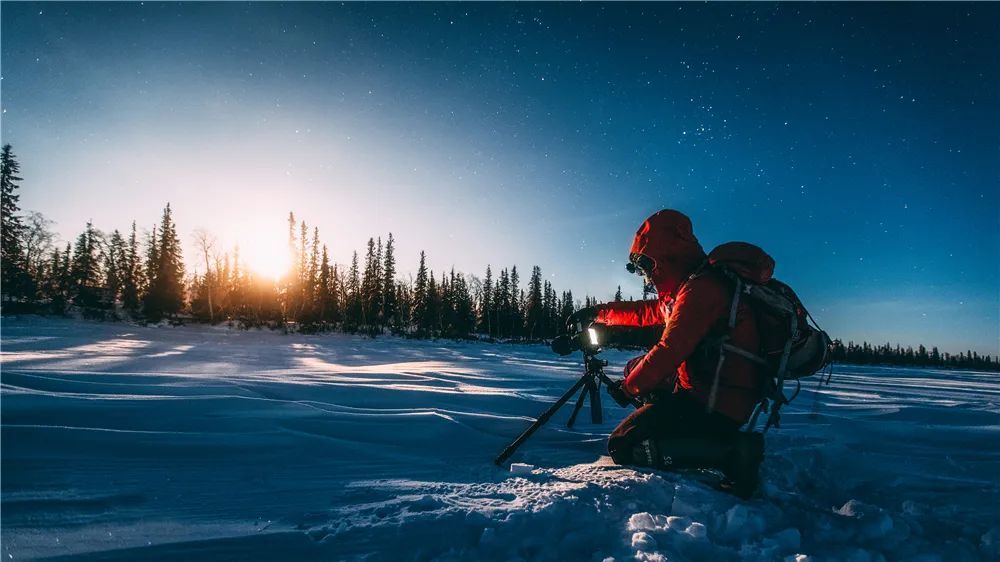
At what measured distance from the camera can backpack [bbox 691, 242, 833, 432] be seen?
93.4 inches

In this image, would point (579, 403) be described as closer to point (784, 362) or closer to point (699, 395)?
point (699, 395)

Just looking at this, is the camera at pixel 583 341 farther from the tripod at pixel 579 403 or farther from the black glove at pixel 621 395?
the black glove at pixel 621 395

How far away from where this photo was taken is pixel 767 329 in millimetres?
2443

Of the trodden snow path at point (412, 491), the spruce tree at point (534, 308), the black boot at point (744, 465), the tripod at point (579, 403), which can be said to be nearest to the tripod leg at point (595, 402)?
the tripod at point (579, 403)

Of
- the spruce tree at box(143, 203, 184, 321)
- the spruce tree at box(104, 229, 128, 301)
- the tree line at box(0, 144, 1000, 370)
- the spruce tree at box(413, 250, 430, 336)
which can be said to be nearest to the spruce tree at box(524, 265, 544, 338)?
the tree line at box(0, 144, 1000, 370)

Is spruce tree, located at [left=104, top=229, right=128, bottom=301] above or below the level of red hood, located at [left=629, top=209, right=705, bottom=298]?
above

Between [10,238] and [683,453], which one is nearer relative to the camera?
[683,453]

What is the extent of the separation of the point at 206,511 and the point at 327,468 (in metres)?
0.63

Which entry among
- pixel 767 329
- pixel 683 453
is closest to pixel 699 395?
pixel 683 453

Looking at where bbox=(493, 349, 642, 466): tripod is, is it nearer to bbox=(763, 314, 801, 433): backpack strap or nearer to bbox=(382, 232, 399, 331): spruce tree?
bbox=(763, 314, 801, 433): backpack strap

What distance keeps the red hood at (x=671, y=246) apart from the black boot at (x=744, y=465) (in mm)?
1067

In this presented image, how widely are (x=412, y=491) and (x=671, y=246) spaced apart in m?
2.25

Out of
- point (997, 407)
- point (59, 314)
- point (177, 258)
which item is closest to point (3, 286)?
point (59, 314)

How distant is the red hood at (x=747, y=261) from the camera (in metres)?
2.40
